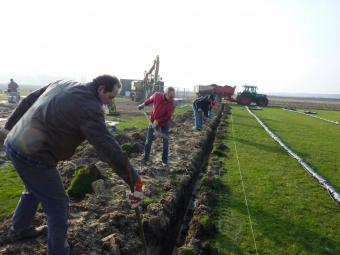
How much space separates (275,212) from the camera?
301 inches

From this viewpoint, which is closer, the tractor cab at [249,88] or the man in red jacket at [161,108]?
the man in red jacket at [161,108]

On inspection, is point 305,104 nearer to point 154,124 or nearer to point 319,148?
point 319,148

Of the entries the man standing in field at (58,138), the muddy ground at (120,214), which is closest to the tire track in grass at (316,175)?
the muddy ground at (120,214)

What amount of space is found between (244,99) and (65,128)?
47.1 metres

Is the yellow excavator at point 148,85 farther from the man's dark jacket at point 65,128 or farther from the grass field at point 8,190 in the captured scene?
the man's dark jacket at point 65,128

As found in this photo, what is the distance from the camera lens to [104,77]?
166 inches

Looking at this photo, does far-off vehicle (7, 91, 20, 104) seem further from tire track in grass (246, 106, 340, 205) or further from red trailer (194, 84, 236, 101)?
red trailer (194, 84, 236, 101)

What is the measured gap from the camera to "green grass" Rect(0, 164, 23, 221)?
6739 millimetres

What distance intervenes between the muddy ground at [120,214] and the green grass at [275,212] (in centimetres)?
100

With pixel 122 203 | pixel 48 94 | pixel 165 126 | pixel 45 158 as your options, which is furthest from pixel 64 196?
pixel 165 126

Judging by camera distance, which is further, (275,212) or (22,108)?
(275,212)

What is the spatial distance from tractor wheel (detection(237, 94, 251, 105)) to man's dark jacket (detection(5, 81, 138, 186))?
153 ft

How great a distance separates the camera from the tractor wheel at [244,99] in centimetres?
Result: 4953

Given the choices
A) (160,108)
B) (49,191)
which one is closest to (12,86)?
(160,108)
